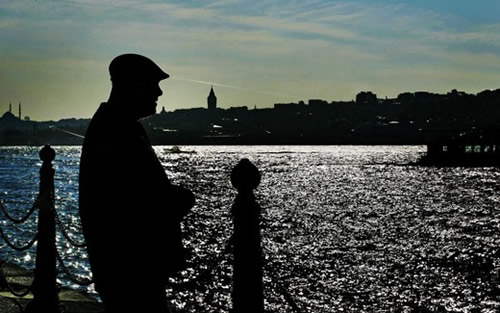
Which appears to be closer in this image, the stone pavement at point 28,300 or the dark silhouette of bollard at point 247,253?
the dark silhouette of bollard at point 247,253

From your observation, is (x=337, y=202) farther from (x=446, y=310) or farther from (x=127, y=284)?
(x=127, y=284)

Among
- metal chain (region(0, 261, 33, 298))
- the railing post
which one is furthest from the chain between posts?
metal chain (region(0, 261, 33, 298))

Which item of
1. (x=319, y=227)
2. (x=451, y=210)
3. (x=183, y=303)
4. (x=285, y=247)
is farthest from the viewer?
(x=451, y=210)

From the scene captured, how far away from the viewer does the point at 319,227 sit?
3984cm

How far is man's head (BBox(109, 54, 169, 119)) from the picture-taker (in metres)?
3.45

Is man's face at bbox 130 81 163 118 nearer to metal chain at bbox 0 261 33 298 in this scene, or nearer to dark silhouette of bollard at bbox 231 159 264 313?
dark silhouette of bollard at bbox 231 159 264 313

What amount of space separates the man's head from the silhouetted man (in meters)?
0.07

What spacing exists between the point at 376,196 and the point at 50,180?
198 feet

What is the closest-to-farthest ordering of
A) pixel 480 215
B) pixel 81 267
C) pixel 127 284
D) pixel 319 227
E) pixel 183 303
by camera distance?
pixel 127 284 < pixel 183 303 < pixel 81 267 < pixel 319 227 < pixel 480 215

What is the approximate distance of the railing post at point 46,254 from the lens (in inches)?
285

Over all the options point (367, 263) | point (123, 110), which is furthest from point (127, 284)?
point (367, 263)

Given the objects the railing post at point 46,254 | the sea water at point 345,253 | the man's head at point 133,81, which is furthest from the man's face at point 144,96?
the railing post at point 46,254

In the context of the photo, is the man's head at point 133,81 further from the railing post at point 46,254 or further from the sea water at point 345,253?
the railing post at point 46,254

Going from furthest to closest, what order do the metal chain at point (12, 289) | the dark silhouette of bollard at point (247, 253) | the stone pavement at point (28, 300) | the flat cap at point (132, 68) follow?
the metal chain at point (12, 289) → the stone pavement at point (28, 300) → the dark silhouette of bollard at point (247, 253) → the flat cap at point (132, 68)
